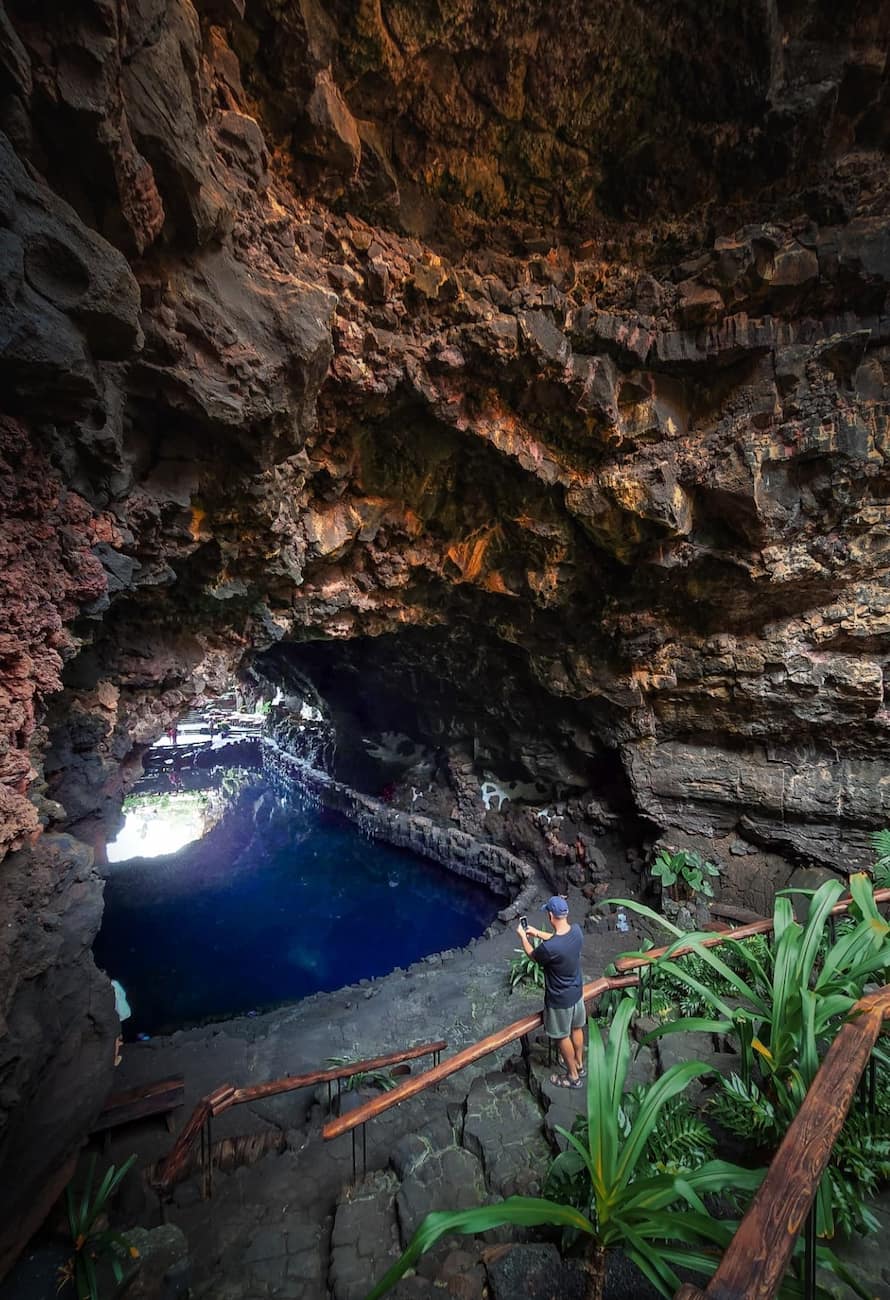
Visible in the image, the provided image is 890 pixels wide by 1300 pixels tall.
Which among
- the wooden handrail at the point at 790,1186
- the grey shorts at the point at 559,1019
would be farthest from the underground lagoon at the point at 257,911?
the wooden handrail at the point at 790,1186

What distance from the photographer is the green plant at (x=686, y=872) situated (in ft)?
32.7

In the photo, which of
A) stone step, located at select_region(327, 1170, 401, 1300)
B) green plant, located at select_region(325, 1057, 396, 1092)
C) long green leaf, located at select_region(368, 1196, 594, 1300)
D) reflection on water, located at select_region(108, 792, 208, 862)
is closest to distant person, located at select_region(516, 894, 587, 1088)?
stone step, located at select_region(327, 1170, 401, 1300)

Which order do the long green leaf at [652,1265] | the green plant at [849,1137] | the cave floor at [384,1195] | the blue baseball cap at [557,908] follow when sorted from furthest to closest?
1. the blue baseball cap at [557,908]
2. the cave floor at [384,1195]
3. the green plant at [849,1137]
4. the long green leaf at [652,1265]

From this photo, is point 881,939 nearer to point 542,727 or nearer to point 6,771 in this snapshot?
point 6,771

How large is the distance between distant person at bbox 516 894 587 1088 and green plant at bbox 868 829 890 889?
4.94 m

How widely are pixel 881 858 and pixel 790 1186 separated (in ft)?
28.7

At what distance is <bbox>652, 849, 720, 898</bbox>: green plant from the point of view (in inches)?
392

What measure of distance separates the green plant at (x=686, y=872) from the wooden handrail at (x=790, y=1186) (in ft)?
28.7

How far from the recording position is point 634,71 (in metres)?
5.90

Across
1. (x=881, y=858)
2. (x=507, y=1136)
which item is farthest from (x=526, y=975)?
(x=881, y=858)

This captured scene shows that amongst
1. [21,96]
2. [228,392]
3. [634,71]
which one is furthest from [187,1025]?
[634,71]

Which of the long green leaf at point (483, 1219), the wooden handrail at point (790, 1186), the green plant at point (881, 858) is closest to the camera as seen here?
the wooden handrail at point (790, 1186)

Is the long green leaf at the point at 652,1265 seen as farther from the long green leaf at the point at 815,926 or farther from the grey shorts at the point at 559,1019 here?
the grey shorts at the point at 559,1019

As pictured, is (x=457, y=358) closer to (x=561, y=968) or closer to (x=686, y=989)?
(x=561, y=968)
